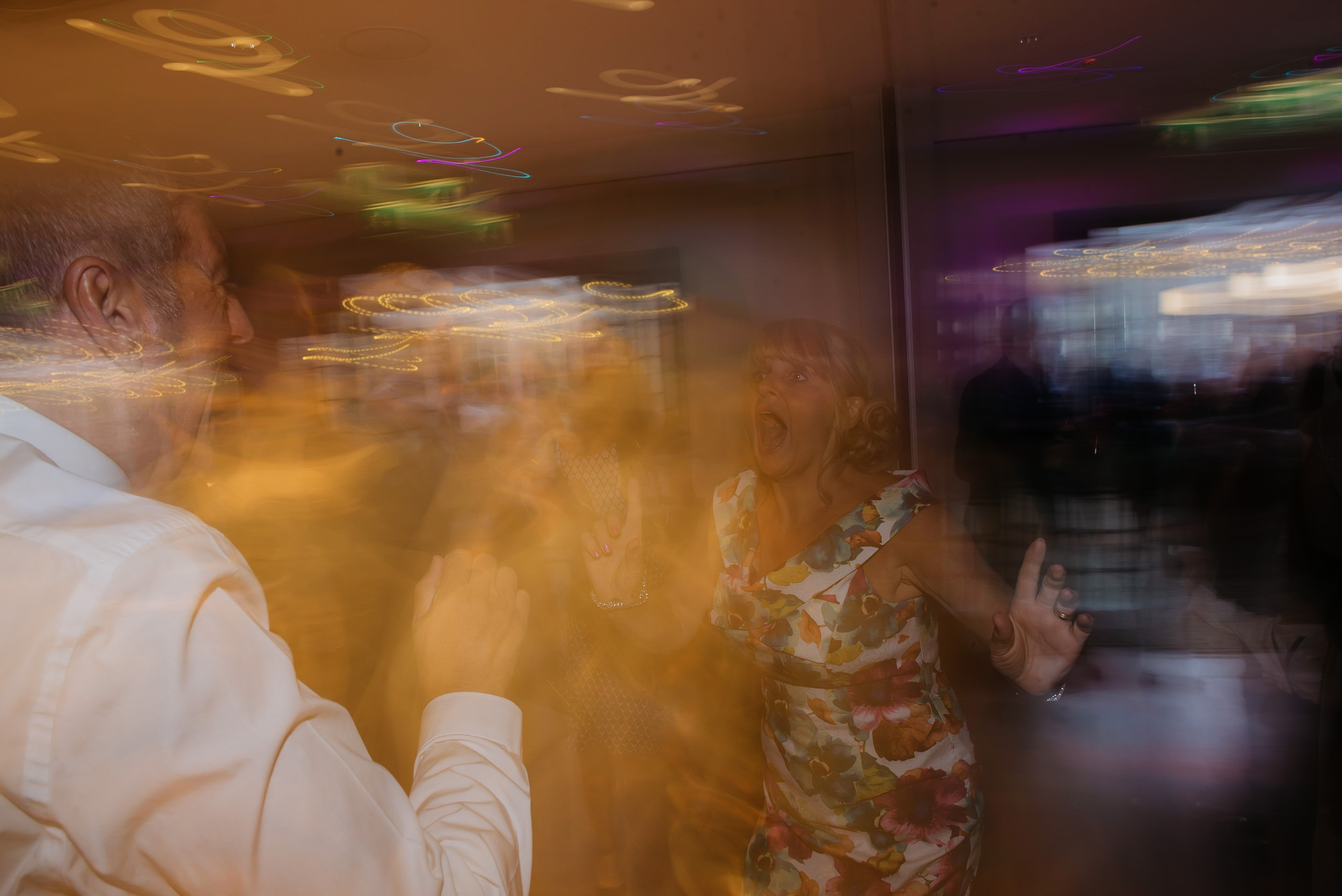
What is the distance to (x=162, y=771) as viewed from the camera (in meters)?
0.30

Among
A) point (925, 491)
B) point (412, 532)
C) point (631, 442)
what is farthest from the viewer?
point (631, 442)

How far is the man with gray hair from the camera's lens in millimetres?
295

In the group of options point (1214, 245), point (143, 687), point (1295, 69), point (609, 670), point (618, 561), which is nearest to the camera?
point (143, 687)

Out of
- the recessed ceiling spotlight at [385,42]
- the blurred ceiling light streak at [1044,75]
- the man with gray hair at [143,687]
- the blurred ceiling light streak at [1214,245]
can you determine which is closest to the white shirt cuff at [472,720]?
the man with gray hair at [143,687]

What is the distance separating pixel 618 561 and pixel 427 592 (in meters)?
0.43

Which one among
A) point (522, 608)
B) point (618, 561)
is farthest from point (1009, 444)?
point (522, 608)

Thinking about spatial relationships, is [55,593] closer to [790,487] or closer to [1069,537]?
[790,487]

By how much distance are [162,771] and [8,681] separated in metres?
0.09

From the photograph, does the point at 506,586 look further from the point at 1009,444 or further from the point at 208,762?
the point at 1009,444

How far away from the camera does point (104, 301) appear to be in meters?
0.42

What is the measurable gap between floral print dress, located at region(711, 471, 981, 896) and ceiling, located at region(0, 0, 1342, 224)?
2.43ft

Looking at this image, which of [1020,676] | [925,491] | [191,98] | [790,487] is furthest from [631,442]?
[191,98]

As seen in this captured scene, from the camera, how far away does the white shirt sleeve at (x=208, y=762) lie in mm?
295

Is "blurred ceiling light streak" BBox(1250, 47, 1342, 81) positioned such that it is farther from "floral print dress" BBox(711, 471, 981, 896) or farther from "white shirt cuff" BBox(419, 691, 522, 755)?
Result: "white shirt cuff" BBox(419, 691, 522, 755)
